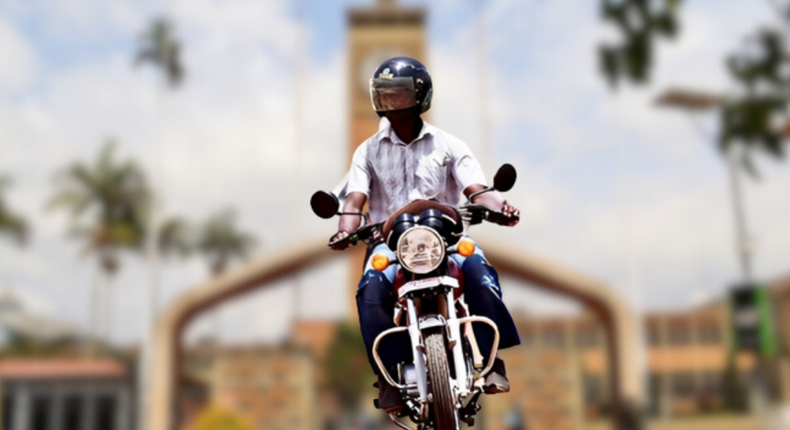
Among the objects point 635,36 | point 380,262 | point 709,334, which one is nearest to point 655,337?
point 709,334

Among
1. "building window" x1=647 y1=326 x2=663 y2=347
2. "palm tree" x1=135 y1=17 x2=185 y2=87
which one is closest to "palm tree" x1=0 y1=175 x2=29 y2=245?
"palm tree" x1=135 y1=17 x2=185 y2=87

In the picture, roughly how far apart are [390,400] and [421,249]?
0.68 metres

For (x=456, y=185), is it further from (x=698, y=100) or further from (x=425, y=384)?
(x=698, y=100)

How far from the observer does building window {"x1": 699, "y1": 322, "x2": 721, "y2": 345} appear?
50.2 meters

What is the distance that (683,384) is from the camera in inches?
2040

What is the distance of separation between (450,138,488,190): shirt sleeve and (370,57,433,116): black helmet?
0.98ft

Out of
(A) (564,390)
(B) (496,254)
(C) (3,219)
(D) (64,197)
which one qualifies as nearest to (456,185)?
(B) (496,254)

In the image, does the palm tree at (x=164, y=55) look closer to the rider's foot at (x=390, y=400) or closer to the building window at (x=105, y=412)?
the building window at (x=105, y=412)

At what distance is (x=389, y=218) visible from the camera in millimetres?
3689

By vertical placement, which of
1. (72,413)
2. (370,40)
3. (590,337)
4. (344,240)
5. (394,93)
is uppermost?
(370,40)

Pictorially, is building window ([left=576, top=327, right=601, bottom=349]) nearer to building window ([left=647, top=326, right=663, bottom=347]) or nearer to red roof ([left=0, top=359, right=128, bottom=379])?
building window ([left=647, top=326, right=663, bottom=347])

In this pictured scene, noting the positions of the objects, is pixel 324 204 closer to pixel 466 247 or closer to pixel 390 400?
pixel 466 247

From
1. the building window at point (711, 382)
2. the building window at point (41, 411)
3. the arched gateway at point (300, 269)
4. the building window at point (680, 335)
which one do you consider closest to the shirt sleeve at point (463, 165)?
the arched gateway at point (300, 269)

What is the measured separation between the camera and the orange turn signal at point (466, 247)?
3.72 meters
